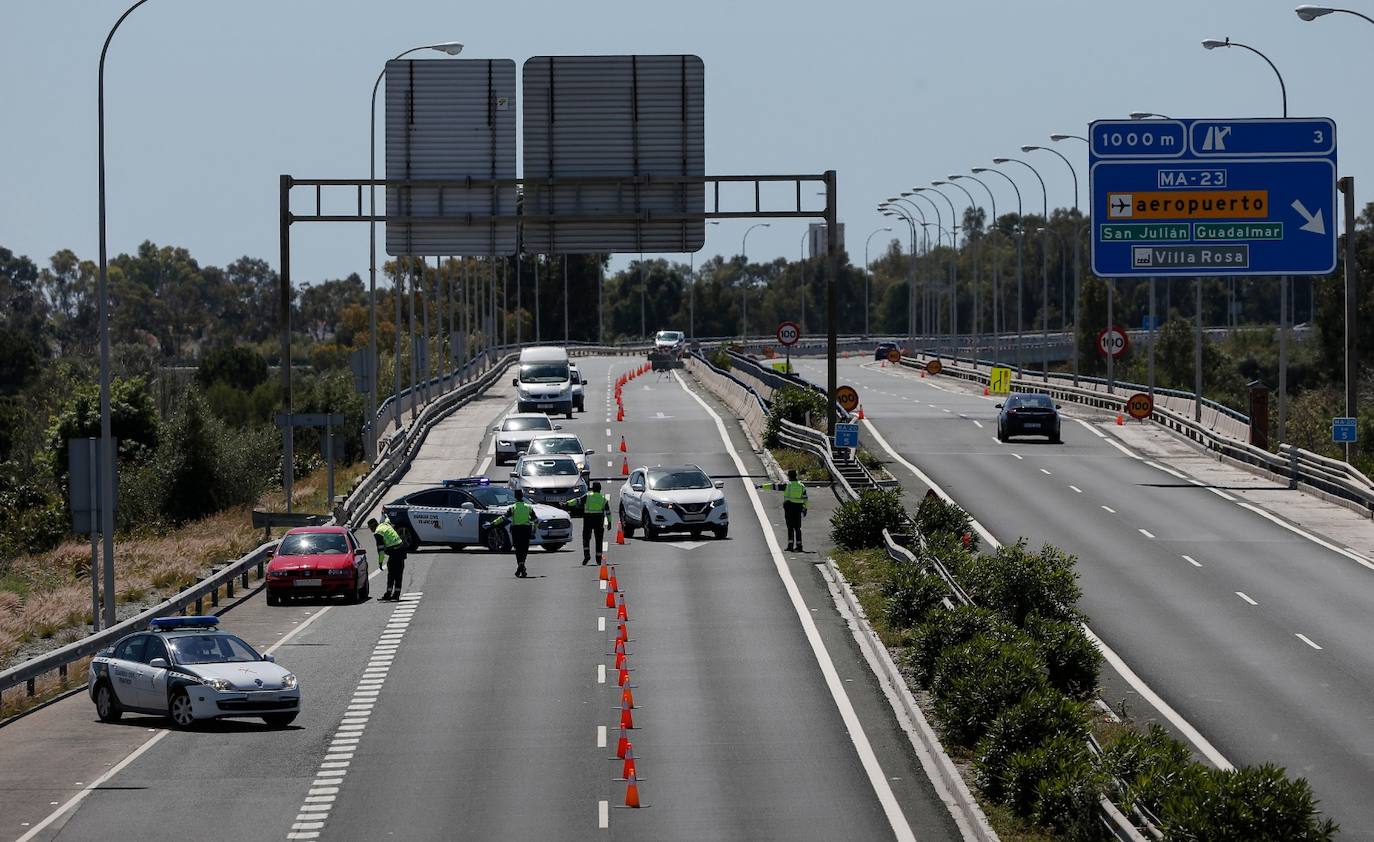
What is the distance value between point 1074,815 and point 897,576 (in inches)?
555

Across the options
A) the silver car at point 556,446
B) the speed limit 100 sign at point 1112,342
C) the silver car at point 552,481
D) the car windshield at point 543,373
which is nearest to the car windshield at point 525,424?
the silver car at point 556,446

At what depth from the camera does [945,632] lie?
25.6 meters

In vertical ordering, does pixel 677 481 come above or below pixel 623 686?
above

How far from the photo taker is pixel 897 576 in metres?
31.1

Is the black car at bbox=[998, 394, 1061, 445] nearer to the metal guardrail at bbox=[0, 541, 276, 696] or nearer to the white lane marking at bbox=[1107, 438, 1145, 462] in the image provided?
the white lane marking at bbox=[1107, 438, 1145, 462]

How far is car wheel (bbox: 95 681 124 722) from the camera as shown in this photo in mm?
24688

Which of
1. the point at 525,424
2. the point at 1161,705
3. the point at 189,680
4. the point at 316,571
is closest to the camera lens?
the point at 189,680

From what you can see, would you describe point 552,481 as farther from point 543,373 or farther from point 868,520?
point 543,373

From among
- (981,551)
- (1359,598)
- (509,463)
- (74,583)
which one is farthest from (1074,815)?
(509,463)

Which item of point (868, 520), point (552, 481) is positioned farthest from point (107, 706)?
point (552, 481)

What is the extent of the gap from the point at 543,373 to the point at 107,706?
52.7 metres

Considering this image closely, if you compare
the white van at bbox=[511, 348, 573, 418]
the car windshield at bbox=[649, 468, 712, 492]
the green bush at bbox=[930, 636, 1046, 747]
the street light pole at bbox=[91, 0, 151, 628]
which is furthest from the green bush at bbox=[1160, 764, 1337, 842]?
the white van at bbox=[511, 348, 573, 418]

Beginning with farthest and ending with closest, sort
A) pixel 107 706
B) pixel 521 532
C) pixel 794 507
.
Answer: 1. pixel 794 507
2. pixel 521 532
3. pixel 107 706

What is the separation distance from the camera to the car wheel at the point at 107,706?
24.7m
